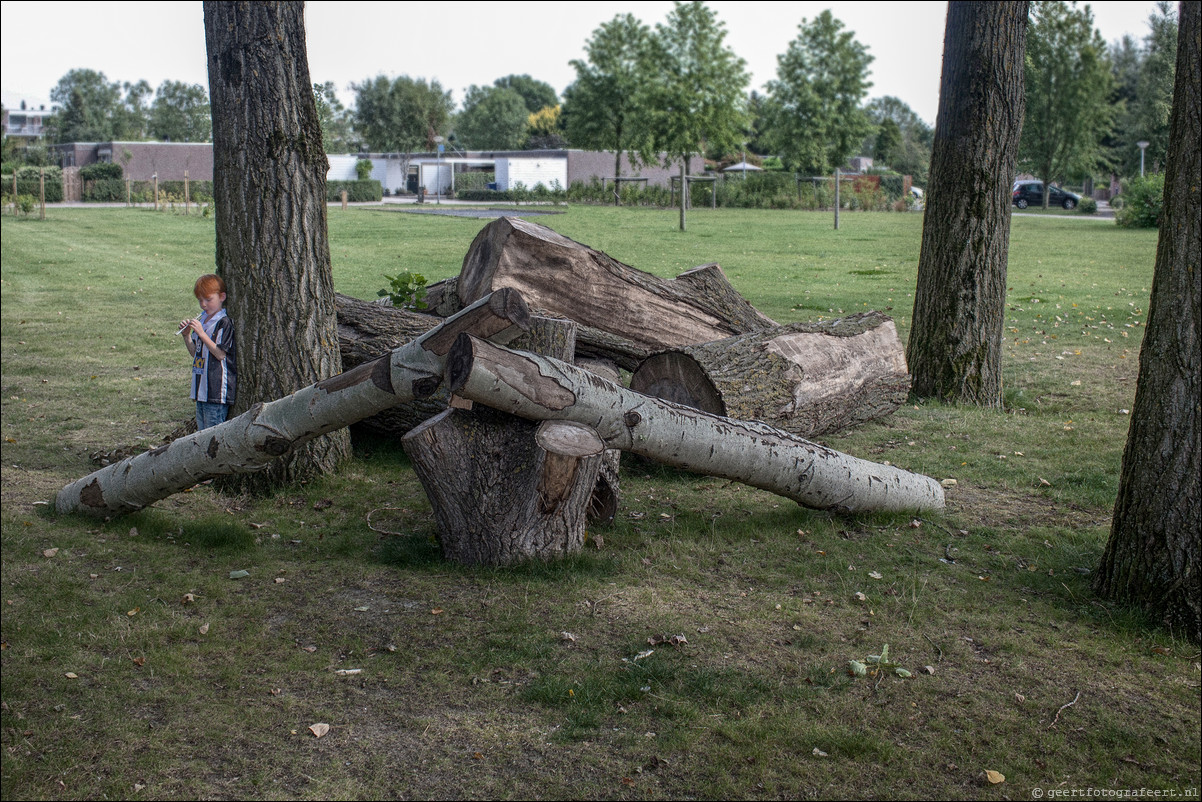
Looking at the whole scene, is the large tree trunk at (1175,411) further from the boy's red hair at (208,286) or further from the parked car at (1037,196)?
the parked car at (1037,196)

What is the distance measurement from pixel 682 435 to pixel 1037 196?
46108mm

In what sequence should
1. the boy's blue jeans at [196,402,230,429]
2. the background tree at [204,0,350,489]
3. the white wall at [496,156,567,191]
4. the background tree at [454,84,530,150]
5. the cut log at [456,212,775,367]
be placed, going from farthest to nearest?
1. the background tree at [454,84,530,150]
2. the white wall at [496,156,567,191]
3. the cut log at [456,212,775,367]
4. the boy's blue jeans at [196,402,230,429]
5. the background tree at [204,0,350,489]

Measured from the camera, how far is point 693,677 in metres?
3.74

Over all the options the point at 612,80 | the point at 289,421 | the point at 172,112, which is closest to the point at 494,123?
the point at 172,112

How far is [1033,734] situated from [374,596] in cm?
273

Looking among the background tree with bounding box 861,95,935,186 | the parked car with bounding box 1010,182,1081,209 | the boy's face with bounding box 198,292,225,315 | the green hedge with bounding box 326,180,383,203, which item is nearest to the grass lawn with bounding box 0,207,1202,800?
the boy's face with bounding box 198,292,225,315

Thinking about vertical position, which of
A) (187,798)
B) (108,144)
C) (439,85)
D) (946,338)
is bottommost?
(187,798)

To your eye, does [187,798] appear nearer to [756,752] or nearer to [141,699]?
[141,699]

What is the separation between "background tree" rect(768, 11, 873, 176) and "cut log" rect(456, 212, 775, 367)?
51784 millimetres

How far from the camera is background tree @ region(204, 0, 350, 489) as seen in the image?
217 inches

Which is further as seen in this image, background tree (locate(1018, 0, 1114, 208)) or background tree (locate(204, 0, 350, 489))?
background tree (locate(1018, 0, 1114, 208))

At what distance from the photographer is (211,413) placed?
5.95 metres

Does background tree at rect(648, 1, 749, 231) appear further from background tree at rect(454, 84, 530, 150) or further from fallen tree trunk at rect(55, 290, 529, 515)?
fallen tree trunk at rect(55, 290, 529, 515)

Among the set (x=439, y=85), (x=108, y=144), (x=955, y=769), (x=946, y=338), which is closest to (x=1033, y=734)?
(x=955, y=769)
